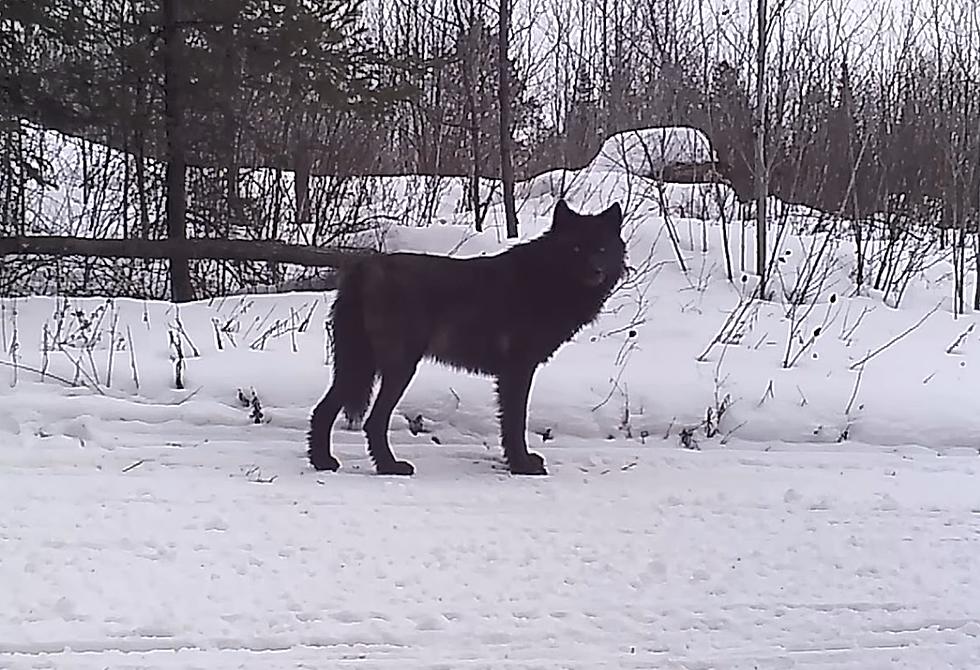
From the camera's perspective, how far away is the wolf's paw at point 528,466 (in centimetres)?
521

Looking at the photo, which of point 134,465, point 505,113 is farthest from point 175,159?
point 134,465

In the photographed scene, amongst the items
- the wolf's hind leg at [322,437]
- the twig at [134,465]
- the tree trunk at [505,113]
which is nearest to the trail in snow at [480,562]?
the twig at [134,465]

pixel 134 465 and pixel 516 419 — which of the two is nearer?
pixel 134 465

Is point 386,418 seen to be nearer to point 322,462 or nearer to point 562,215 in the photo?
point 322,462

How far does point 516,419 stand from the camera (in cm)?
530

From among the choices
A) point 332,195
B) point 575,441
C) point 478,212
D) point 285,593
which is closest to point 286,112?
point 332,195

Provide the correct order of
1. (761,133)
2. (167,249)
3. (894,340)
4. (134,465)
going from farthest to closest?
(167,249), (761,133), (894,340), (134,465)

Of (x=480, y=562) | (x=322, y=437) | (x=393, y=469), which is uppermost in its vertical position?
(x=322, y=437)

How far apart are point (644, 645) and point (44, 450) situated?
3430mm

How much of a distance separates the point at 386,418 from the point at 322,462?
42 centimetres

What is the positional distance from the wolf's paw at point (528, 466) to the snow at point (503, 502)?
9cm

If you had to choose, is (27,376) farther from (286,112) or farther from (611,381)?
(286,112)

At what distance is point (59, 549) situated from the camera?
12.1ft

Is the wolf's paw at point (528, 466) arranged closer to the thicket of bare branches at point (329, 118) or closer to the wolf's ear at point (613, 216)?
the wolf's ear at point (613, 216)
